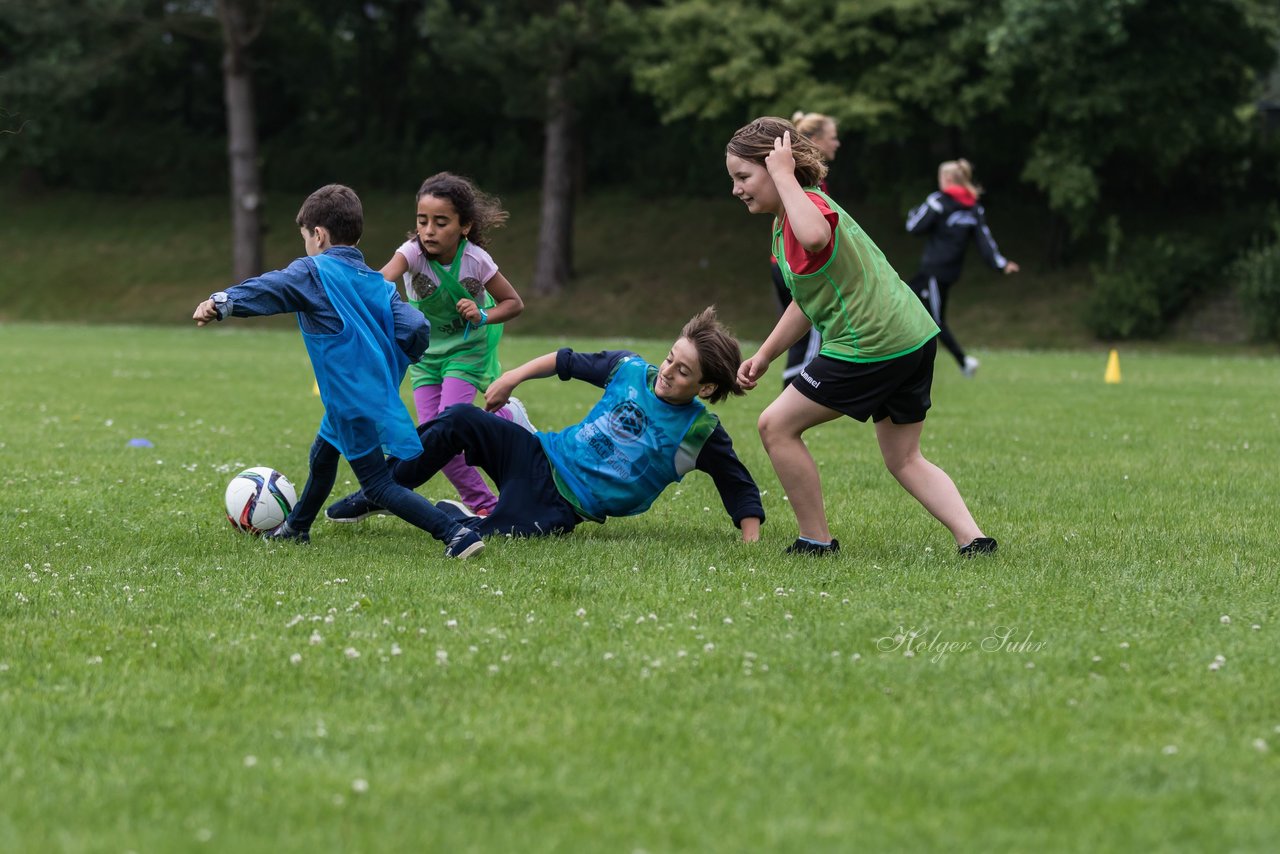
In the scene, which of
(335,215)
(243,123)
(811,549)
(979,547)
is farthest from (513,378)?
(243,123)

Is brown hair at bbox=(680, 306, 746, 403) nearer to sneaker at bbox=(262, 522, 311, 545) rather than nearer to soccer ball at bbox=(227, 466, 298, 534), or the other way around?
sneaker at bbox=(262, 522, 311, 545)

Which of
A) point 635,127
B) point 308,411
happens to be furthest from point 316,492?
point 635,127

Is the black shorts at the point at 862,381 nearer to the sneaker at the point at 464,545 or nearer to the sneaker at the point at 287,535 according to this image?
the sneaker at the point at 464,545

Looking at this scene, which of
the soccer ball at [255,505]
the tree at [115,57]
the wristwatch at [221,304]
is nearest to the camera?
the wristwatch at [221,304]

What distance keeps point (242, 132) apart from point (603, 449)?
32438 mm

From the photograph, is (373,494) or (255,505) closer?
(373,494)

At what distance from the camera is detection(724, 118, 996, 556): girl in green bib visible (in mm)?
6117

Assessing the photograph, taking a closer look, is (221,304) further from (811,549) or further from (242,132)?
(242,132)

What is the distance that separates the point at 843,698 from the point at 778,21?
28.8 meters

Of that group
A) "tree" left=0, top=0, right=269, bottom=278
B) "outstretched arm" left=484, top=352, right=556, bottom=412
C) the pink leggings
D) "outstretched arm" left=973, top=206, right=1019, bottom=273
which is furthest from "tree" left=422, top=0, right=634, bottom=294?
"outstretched arm" left=484, top=352, right=556, bottom=412

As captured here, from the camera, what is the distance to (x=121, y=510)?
769 cm

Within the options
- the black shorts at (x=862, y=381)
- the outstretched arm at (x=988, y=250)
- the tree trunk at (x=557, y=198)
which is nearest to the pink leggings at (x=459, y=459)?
the black shorts at (x=862, y=381)

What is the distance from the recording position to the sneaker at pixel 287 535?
6902 millimetres

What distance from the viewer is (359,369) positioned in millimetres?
6469
